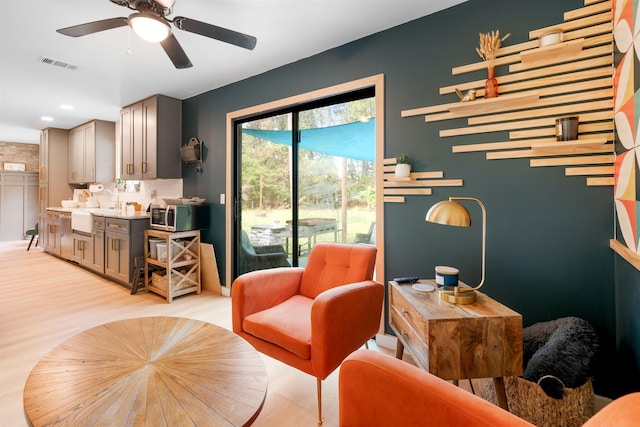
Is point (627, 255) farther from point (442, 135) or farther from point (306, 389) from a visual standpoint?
point (306, 389)

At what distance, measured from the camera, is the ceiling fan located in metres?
1.64

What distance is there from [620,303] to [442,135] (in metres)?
1.37

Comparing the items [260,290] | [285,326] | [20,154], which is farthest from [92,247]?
[20,154]

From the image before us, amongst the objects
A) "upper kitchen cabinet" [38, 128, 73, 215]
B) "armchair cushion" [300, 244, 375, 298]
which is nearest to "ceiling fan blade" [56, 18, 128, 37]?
"armchair cushion" [300, 244, 375, 298]

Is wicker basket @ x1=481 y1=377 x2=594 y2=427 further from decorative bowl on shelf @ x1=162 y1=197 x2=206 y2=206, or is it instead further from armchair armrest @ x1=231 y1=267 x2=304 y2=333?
decorative bowl on shelf @ x1=162 y1=197 x2=206 y2=206

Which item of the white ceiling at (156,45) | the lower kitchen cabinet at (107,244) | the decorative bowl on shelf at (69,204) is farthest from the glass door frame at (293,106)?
the decorative bowl on shelf at (69,204)

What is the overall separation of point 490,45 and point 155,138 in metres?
3.83

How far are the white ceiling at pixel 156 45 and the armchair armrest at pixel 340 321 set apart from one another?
199 cm

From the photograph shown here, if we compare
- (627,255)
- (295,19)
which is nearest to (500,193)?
(627,255)

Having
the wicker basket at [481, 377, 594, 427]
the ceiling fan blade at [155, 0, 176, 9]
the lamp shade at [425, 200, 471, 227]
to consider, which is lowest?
the wicker basket at [481, 377, 594, 427]

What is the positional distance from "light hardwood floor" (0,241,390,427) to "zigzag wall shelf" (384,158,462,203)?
1.24 meters

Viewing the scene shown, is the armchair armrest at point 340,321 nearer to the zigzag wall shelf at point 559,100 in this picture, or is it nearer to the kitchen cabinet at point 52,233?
the zigzag wall shelf at point 559,100

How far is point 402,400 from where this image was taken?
871mm

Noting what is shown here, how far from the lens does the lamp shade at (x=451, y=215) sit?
4.59 ft
